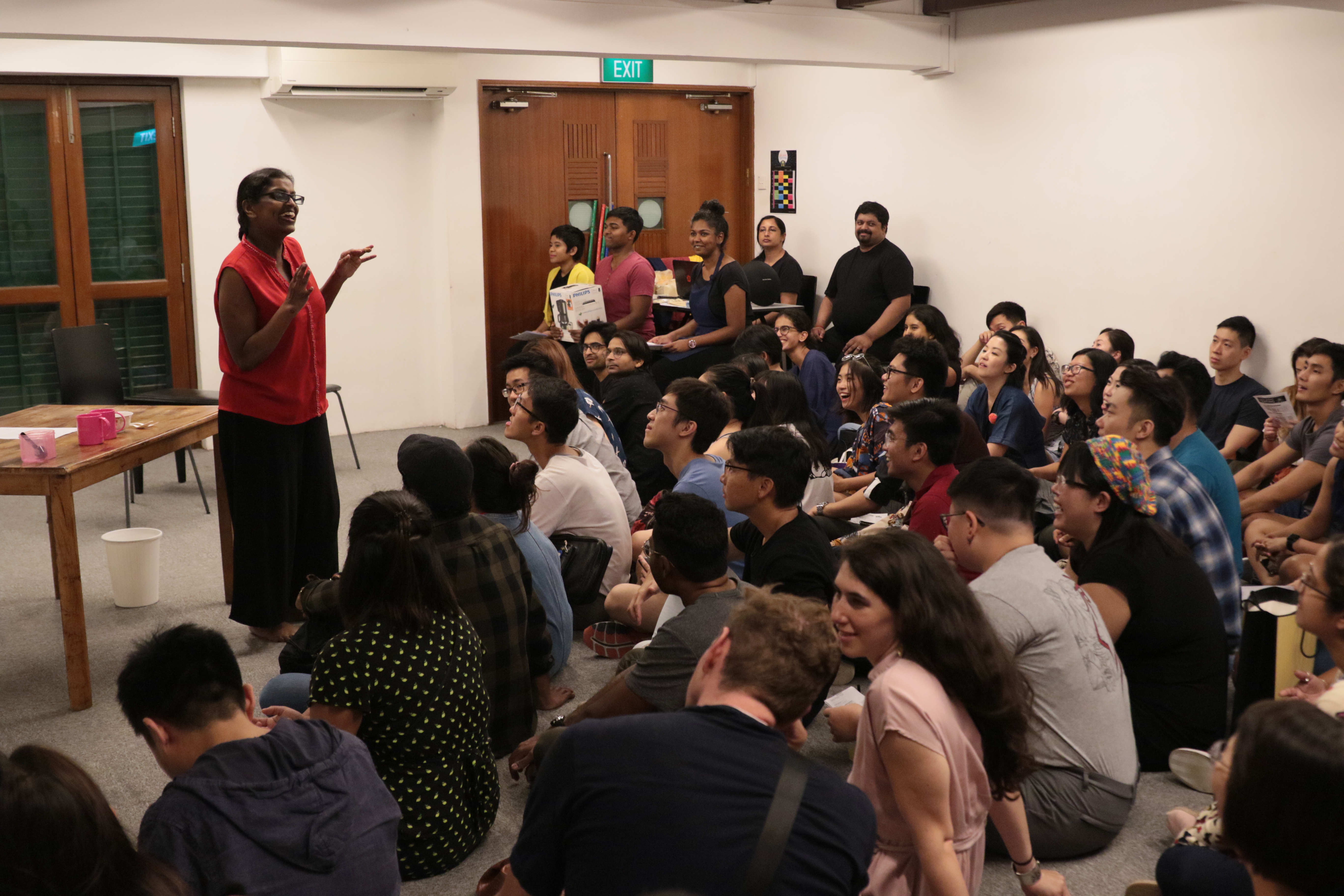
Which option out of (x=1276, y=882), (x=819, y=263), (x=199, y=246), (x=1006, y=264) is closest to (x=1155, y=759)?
(x=1276, y=882)

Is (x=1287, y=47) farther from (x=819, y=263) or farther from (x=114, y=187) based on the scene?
(x=114, y=187)

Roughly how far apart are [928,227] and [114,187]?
520 cm

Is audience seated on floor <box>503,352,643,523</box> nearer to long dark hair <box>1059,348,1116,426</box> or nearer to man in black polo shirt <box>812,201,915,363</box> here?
long dark hair <box>1059,348,1116,426</box>

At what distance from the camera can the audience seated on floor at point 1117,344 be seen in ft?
19.6

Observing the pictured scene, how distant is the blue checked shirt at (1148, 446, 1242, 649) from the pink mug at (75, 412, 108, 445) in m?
3.46

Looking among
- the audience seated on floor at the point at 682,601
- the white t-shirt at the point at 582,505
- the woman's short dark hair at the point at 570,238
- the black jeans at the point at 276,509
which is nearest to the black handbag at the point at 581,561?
the white t-shirt at the point at 582,505

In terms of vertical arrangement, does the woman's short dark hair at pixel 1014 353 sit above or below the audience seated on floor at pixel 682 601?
above

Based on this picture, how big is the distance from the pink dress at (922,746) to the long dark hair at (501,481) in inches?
59.2

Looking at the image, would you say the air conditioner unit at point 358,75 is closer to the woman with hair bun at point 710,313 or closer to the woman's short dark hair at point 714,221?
the woman's short dark hair at point 714,221

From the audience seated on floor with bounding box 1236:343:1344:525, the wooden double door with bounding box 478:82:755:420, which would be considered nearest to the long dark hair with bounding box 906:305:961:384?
the audience seated on floor with bounding box 1236:343:1344:525

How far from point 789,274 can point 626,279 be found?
5.42ft

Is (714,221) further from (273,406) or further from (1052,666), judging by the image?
(1052,666)

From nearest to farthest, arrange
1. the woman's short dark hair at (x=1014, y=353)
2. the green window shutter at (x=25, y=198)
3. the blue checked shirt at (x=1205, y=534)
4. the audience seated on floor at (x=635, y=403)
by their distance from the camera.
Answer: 1. the blue checked shirt at (x=1205, y=534)
2. the woman's short dark hair at (x=1014, y=353)
3. the audience seated on floor at (x=635, y=403)
4. the green window shutter at (x=25, y=198)

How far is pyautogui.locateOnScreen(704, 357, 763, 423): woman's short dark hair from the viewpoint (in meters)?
4.68
